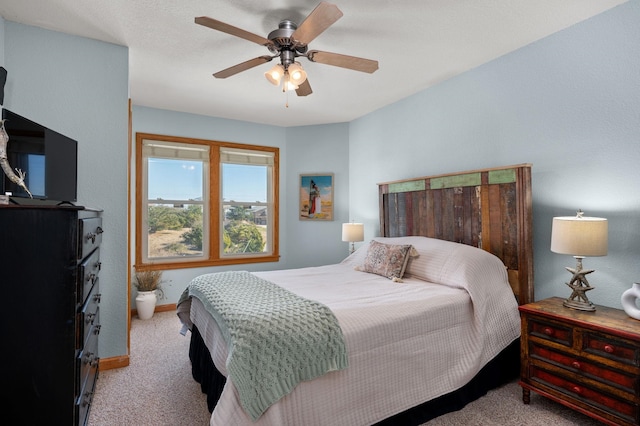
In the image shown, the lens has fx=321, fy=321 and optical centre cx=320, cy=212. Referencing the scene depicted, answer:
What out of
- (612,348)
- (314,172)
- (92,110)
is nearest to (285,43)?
(92,110)

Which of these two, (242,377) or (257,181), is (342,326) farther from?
(257,181)

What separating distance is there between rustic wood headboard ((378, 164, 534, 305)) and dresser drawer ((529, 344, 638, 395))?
0.52 m

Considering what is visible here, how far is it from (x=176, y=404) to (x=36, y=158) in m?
1.78

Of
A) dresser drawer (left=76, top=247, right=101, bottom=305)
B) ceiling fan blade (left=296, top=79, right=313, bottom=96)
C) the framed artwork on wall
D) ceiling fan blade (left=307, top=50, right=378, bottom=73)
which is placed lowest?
dresser drawer (left=76, top=247, right=101, bottom=305)

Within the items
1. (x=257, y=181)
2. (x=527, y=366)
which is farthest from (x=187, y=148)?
(x=527, y=366)

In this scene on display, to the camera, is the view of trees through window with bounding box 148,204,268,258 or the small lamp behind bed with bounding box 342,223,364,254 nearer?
the small lamp behind bed with bounding box 342,223,364,254

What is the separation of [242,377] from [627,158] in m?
2.69

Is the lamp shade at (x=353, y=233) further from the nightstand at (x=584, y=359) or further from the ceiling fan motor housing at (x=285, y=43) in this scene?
the ceiling fan motor housing at (x=285, y=43)

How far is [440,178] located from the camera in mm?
3230

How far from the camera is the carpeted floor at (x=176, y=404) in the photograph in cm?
196

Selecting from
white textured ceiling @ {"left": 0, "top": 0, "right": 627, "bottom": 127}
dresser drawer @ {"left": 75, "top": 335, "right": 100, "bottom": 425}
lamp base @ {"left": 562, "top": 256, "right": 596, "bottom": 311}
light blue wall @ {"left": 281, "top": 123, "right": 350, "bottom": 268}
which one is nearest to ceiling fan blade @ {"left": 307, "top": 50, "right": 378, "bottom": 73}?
white textured ceiling @ {"left": 0, "top": 0, "right": 627, "bottom": 127}

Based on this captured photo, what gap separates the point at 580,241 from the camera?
6.52ft

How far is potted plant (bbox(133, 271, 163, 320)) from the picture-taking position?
386 cm

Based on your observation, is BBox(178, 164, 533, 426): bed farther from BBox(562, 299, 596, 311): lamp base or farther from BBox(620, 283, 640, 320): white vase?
BBox(620, 283, 640, 320): white vase
